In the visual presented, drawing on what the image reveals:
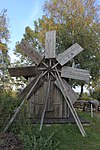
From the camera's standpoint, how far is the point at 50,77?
912 cm

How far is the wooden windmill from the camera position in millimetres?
8836

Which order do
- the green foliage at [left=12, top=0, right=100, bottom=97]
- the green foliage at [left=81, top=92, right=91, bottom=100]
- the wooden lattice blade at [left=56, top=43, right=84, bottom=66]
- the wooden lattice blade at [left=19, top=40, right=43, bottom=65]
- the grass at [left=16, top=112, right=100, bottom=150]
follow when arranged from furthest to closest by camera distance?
the green foliage at [left=81, top=92, right=91, bottom=100] < the green foliage at [left=12, top=0, right=100, bottom=97] < the wooden lattice blade at [left=19, top=40, right=43, bottom=65] < the wooden lattice blade at [left=56, top=43, right=84, bottom=66] < the grass at [left=16, top=112, right=100, bottom=150]

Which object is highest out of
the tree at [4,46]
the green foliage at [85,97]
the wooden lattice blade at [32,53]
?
the tree at [4,46]

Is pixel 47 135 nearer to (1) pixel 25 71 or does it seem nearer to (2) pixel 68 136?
(2) pixel 68 136

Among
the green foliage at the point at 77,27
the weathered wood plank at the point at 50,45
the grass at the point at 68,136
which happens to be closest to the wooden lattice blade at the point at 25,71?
the weathered wood plank at the point at 50,45

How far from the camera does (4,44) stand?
20.4 metres

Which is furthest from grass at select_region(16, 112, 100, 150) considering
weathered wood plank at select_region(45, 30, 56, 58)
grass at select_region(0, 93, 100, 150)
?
weathered wood plank at select_region(45, 30, 56, 58)

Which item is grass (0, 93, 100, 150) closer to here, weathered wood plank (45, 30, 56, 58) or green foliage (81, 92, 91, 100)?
weathered wood plank (45, 30, 56, 58)

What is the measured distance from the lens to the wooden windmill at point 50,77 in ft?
29.0

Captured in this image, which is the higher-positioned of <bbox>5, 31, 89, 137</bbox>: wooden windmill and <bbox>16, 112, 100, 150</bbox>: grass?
<bbox>5, 31, 89, 137</bbox>: wooden windmill

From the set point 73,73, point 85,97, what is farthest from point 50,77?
point 85,97

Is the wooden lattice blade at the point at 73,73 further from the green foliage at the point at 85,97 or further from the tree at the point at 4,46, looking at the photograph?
the green foliage at the point at 85,97

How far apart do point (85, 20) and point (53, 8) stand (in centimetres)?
322

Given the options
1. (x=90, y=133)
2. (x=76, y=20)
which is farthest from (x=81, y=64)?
(x=90, y=133)
